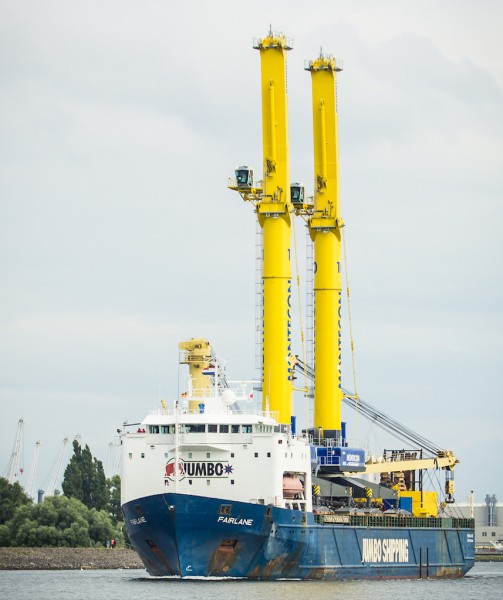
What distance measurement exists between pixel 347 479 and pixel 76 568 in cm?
2201

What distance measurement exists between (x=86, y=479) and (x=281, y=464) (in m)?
47.6

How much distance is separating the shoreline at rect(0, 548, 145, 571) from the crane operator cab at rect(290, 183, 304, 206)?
87.6 feet

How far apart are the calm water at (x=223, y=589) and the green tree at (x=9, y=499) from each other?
21.5 meters

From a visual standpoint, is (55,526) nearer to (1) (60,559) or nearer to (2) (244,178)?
(1) (60,559)

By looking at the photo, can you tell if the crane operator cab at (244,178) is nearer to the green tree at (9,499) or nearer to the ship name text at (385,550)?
the ship name text at (385,550)

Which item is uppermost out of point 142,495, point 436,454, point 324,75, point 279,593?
point 324,75

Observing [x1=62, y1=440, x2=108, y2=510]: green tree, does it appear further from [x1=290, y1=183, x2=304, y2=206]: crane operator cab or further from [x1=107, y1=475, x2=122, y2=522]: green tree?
[x1=290, y1=183, x2=304, y2=206]: crane operator cab

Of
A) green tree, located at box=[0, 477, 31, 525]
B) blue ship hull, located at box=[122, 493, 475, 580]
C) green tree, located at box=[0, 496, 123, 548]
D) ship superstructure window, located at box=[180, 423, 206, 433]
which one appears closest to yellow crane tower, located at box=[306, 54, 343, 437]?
blue ship hull, located at box=[122, 493, 475, 580]

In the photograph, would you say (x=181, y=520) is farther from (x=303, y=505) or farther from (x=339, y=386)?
(x=339, y=386)

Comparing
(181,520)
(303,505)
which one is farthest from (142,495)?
(303,505)

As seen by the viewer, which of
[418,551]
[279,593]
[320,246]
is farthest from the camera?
[320,246]

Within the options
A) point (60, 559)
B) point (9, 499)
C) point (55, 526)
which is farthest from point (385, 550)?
point (9, 499)

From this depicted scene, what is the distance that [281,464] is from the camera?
7025 centimetres

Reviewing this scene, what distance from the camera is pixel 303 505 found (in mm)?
73375
